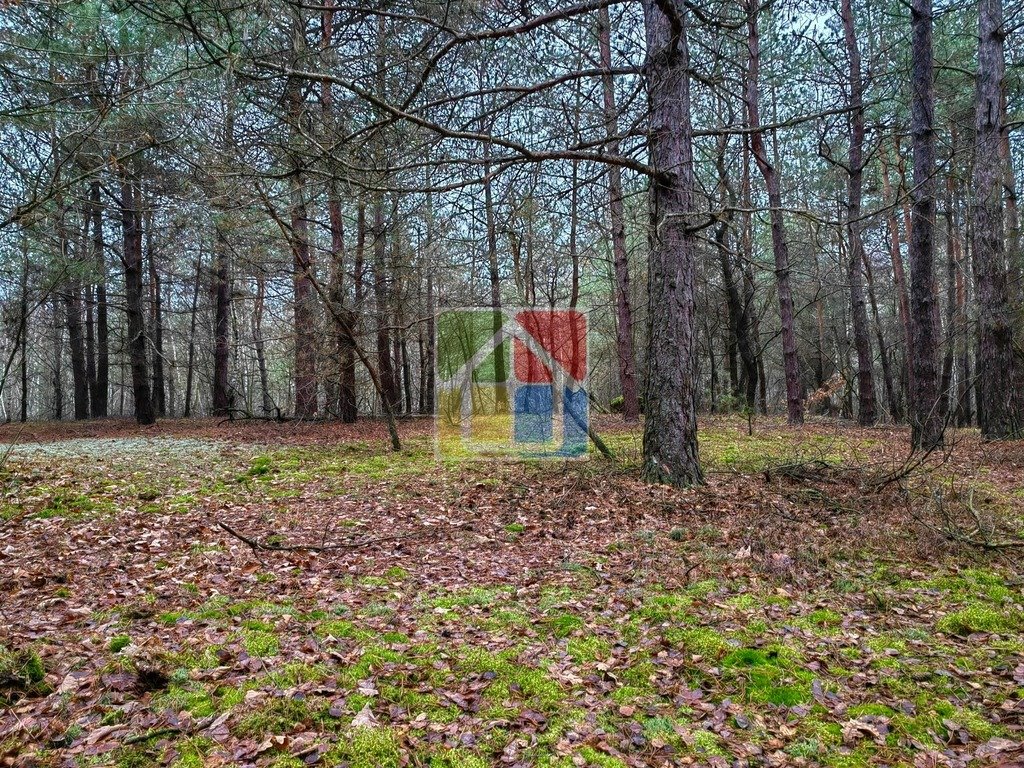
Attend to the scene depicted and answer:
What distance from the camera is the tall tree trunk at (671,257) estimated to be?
641 cm

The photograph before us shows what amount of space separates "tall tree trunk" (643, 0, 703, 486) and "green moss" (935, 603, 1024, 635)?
3196 millimetres

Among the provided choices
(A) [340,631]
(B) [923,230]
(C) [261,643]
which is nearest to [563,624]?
(A) [340,631]

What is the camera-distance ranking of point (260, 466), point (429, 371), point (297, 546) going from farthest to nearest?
1. point (429, 371)
2. point (260, 466)
3. point (297, 546)

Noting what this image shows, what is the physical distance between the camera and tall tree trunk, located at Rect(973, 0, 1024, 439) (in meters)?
8.77

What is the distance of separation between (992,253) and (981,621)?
8061 millimetres

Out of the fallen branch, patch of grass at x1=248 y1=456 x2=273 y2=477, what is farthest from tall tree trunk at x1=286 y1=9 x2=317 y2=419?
the fallen branch

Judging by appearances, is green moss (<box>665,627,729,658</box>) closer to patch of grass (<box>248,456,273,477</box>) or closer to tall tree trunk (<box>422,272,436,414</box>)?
patch of grass (<box>248,456,273,477</box>)

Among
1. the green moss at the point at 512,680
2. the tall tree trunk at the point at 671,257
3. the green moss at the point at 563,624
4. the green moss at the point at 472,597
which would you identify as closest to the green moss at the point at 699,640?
the green moss at the point at 563,624

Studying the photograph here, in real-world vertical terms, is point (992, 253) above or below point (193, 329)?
below

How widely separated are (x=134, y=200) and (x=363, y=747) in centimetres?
1801

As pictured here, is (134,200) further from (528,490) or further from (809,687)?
(809,687)

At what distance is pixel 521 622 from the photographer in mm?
3680

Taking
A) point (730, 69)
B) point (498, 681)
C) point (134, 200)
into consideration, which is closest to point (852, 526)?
point (498, 681)

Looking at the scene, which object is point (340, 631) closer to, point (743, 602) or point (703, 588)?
point (703, 588)
